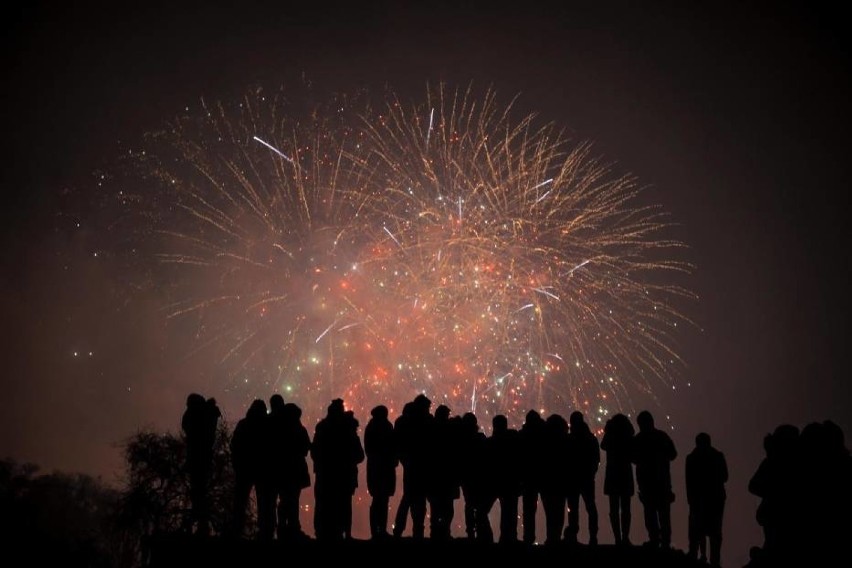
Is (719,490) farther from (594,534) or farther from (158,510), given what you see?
(158,510)

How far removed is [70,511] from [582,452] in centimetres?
5117

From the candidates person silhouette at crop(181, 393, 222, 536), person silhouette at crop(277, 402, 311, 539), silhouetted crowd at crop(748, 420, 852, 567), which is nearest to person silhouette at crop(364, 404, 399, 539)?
person silhouette at crop(277, 402, 311, 539)

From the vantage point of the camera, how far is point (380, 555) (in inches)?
388

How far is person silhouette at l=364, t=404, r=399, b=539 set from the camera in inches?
462

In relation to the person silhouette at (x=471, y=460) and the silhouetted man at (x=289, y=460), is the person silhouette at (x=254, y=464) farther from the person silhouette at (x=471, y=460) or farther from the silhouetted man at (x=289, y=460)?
the person silhouette at (x=471, y=460)

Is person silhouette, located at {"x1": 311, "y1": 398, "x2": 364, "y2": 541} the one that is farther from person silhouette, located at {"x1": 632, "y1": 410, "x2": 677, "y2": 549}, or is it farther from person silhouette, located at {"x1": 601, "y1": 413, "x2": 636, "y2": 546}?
person silhouette, located at {"x1": 632, "y1": 410, "x2": 677, "y2": 549}

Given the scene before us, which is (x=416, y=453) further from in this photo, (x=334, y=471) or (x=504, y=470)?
(x=504, y=470)

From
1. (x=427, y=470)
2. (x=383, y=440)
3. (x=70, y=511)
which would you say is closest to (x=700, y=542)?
(x=427, y=470)

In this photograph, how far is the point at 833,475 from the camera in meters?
7.87

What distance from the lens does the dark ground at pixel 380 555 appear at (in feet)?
31.3

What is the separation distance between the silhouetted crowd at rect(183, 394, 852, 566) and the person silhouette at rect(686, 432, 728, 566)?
0.02m

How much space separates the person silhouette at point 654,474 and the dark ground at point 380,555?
1.48 m

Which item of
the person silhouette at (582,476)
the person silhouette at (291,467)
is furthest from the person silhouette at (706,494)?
the person silhouette at (291,467)

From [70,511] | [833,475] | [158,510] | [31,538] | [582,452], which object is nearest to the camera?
[833,475]
